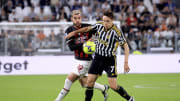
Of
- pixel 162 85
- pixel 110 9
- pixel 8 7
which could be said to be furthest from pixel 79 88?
pixel 8 7

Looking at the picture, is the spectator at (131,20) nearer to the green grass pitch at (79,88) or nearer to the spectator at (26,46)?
the green grass pitch at (79,88)

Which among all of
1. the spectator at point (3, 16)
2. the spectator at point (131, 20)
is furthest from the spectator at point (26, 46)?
the spectator at point (131, 20)

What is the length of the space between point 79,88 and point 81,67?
3.70 m

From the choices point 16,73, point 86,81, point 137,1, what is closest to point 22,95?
point 86,81

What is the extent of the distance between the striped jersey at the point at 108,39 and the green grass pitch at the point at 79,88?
1878mm

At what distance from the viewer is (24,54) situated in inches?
606

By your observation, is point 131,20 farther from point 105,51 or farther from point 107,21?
point 107,21

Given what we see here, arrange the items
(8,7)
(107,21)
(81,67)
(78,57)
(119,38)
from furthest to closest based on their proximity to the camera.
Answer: (8,7) < (78,57) < (81,67) < (119,38) < (107,21)

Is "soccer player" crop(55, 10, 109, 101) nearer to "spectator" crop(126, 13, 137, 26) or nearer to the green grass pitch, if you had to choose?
the green grass pitch

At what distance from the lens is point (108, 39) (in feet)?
24.3

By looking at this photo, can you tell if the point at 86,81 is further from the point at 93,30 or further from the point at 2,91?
the point at 2,91

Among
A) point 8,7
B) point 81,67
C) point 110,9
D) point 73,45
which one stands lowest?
point 81,67

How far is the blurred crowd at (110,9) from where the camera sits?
17.9 m

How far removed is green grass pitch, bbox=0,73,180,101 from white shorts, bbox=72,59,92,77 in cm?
151
